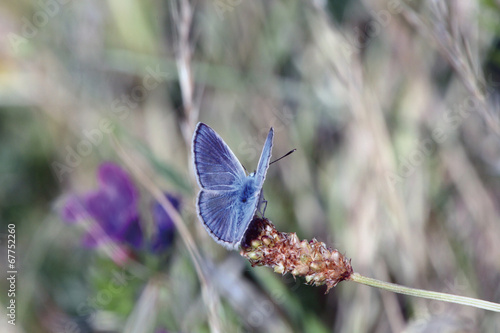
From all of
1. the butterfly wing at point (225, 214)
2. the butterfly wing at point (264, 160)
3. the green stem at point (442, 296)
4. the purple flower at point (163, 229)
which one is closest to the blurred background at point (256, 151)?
the purple flower at point (163, 229)

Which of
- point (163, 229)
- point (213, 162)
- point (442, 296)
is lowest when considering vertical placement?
point (163, 229)

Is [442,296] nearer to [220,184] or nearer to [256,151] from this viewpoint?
[220,184]

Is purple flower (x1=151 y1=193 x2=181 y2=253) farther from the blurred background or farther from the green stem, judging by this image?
the green stem

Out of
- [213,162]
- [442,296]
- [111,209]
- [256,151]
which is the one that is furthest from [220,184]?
[256,151]

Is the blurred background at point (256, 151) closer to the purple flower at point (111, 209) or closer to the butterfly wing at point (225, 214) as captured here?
the purple flower at point (111, 209)

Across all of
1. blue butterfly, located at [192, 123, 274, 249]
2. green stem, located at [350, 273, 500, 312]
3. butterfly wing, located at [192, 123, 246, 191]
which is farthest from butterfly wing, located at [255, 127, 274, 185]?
green stem, located at [350, 273, 500, 312]

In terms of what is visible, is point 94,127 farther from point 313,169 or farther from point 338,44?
point 338,44
